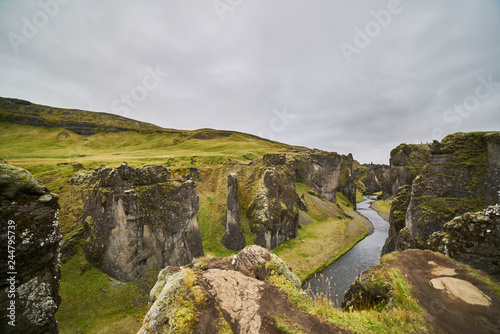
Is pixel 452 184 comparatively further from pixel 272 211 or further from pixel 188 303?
pixel 188 303

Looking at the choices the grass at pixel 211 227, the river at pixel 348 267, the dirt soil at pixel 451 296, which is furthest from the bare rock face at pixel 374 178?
the dirt soil at pixel 451 296

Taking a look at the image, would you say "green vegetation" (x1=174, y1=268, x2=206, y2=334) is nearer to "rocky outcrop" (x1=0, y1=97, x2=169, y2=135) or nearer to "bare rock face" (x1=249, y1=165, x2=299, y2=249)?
"bare rock face" (x1=249, y1=165, x2=299, y2=249)

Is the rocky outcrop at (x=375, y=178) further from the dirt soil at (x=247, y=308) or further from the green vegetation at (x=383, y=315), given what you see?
the dirt soil at (x=247, y=308)

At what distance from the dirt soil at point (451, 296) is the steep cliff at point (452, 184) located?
9611 mm

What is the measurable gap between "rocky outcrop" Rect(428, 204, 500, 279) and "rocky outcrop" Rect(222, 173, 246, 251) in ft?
81.8

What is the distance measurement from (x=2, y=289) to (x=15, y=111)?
13579cm

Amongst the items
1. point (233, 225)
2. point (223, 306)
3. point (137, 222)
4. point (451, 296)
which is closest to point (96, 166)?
point (137, 222)

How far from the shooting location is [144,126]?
12488 cm

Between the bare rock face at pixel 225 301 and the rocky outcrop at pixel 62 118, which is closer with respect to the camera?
the bare rock face at pixel 225 301

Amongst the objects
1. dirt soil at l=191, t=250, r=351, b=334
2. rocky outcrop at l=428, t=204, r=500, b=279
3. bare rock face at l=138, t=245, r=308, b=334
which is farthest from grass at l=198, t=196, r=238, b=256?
rocky outcrop at l=428, t=204, r=500, b=279

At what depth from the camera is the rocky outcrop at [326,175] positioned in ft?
245

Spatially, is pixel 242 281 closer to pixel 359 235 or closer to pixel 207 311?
pixel 207 311

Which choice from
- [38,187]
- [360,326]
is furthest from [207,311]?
[38,187]

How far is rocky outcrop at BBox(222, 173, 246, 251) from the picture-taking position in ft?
104
